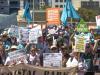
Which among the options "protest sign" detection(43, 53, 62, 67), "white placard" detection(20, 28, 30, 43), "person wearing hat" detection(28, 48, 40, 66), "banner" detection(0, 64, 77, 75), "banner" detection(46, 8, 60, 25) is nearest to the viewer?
"banner" detection(0, 64, 77, 75)

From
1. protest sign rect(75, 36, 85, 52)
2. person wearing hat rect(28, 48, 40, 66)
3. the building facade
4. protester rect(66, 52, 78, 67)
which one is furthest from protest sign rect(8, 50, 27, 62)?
the building facade

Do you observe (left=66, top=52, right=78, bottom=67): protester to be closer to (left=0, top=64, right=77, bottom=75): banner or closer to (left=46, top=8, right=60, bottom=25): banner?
(left=0, top=64, right=77, bottom=75): banner

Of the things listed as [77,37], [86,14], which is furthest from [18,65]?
[86,14]

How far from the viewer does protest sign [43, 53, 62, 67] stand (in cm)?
1460

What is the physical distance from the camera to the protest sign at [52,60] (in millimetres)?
14602

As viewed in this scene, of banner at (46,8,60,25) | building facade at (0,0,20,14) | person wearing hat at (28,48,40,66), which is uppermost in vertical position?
person wearing hat at (28,48,40,66)

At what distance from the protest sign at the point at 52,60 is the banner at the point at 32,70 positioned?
0.80m

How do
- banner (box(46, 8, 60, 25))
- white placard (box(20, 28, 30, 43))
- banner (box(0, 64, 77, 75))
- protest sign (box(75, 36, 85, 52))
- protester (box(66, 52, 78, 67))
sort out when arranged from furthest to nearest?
banner (box(46, 8, 60, 25)) → white placard (box(20, 28, 30, 43)) → protest sign (box(75, 36, 85, 52)) → protester (box(66, 52, 78, 67)) → banner (box(0, 64, 77, 75))

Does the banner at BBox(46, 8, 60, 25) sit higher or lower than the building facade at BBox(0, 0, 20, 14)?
higher

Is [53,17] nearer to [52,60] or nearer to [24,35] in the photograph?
[24,35]

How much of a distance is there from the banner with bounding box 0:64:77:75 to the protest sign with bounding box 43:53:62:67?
80cm

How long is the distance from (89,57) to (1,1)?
13433 centimetres

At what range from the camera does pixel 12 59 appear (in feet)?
47.9

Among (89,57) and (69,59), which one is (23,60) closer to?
(69,59)
